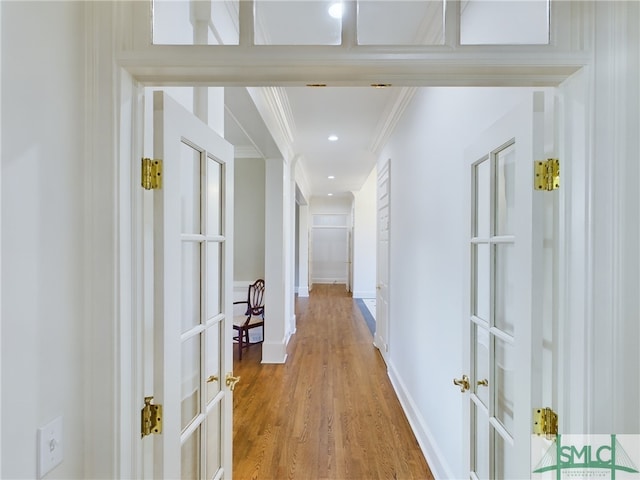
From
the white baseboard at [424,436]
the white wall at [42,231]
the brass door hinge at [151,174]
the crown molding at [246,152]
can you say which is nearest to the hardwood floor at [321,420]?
the white baseboard at [424,436]

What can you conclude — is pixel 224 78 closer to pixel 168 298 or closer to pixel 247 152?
pixel 168 298

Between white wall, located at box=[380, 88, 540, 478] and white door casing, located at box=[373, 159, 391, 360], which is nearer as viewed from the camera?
white wall, located at box=[380, 88, 540, 478]

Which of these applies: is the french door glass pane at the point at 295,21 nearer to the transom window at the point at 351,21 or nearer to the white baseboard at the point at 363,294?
the transom window at the point at 351,21

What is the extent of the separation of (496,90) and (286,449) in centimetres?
255

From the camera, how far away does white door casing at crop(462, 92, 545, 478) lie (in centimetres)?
100

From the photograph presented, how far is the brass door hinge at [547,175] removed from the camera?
3.11ft

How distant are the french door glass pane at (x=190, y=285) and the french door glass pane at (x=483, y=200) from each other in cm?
114

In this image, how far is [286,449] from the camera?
240 cm

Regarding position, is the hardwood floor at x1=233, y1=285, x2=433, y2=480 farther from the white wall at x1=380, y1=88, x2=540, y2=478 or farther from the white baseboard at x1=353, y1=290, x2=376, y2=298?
the white baseboard at x1=353, y1=290, x2=376, y2=298

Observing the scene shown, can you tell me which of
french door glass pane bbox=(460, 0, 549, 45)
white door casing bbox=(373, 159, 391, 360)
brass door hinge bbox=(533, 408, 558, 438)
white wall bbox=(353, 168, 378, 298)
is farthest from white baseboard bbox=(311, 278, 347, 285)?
brass door hinge bbox=(533, 408, 558, 438)

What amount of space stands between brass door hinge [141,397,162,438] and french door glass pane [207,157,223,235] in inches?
25.5

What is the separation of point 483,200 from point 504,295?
1.31 ft

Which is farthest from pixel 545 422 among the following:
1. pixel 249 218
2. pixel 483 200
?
pixel 249 218

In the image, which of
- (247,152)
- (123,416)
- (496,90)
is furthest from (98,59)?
(247,152)
